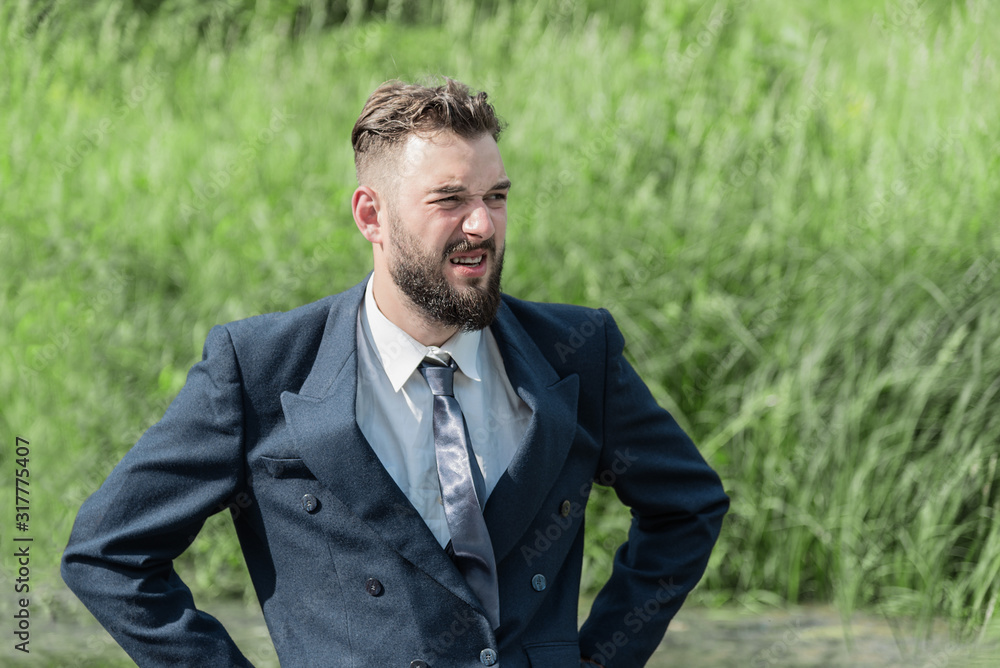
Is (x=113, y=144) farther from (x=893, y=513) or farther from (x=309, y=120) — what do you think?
(x=893, y=513)

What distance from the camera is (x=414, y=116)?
199 centimetres

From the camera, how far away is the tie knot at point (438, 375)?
2055mm

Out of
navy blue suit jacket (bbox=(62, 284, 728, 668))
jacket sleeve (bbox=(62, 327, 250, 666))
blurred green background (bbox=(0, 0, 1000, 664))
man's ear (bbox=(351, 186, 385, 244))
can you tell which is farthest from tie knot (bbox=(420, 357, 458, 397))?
blurred green background (bbox=(0, 0, 1000, 664))

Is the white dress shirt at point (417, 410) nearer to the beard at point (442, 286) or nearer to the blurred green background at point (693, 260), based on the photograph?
the beard at point (442, 286)

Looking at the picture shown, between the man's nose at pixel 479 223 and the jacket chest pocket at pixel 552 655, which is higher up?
the man's nose at pixel 479 223

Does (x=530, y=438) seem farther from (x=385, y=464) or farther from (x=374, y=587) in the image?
(x=374, y=587)

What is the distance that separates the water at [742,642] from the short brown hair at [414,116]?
2.50 meters

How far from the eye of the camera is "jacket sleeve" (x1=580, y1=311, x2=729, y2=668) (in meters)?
2.31

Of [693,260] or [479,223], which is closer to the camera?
[479,223]
